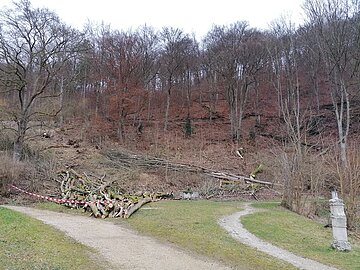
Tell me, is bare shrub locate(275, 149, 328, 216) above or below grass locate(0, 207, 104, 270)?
above

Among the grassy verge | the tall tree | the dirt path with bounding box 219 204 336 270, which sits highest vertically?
the tall tree

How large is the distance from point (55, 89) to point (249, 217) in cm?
2550

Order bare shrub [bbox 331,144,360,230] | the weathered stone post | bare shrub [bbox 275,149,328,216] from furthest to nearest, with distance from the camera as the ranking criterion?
1. bare shrub [bbox 275,149,328,216]
2. bare shrub [bbox 331,144,360,230]
3. the weathered stone post

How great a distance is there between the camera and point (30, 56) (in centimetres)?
2572

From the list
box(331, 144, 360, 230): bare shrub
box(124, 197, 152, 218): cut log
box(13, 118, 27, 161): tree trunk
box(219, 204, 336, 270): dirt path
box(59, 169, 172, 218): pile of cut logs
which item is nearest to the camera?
box(219, 204, 336, 270): dirt path

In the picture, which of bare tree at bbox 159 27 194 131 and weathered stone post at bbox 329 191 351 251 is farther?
bare tree at bbox 159 27 194 131

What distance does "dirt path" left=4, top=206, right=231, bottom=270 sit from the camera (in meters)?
7.91

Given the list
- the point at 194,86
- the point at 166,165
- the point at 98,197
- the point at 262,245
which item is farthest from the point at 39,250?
the point at 194,86

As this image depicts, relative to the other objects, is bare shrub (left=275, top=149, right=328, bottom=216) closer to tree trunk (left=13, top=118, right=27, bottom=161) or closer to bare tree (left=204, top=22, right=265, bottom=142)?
tree trunk (left=13, top=118, right=27, bottom=161)

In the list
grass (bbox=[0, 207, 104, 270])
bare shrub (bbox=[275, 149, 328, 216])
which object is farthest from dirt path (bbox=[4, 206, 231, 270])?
bare shrub (bbox=[275, 149, 328, 216])

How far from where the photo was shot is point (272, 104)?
45688 mm

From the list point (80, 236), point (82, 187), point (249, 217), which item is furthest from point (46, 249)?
point (82, 187)

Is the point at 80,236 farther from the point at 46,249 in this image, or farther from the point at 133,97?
the point at 133,97

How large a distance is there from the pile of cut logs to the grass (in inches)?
179
